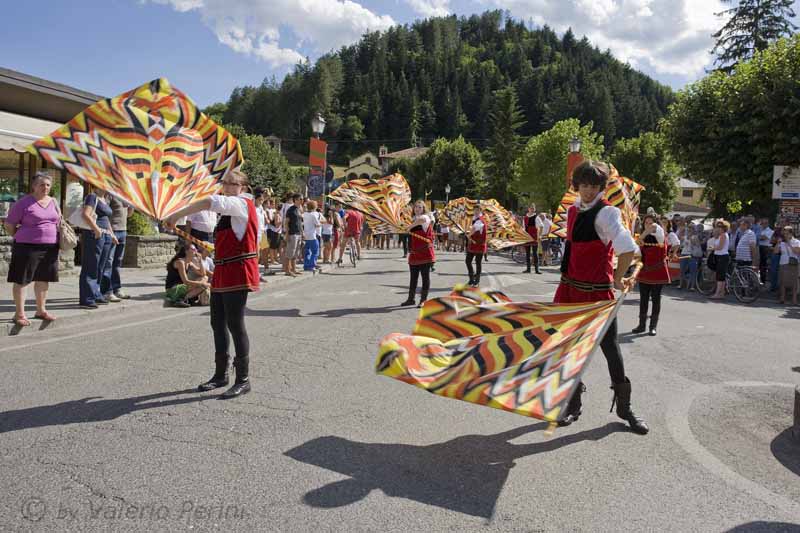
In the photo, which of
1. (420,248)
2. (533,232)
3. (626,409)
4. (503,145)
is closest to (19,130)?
(420,248)

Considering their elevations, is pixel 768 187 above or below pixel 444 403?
above

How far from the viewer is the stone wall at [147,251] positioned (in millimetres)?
15320

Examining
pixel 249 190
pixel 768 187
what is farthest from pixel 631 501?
pixel 768 187

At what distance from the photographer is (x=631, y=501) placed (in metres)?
3.49

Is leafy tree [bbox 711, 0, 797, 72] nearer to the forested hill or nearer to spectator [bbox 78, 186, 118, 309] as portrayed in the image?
spectator [bbox 78, 186, 118, 309]

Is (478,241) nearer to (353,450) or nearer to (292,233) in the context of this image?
(292,233)

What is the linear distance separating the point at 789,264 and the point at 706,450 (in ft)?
38.7

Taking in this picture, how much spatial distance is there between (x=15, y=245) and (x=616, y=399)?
22.7ft

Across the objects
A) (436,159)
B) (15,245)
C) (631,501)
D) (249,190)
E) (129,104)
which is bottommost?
(631,501)

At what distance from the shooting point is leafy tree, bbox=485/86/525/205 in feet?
255

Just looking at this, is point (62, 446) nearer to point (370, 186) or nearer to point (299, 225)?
point (370, 186)

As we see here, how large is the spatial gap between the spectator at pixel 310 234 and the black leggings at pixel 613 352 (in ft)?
42.6

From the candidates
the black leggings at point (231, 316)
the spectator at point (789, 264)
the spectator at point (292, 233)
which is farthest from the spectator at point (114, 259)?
the spectator at point (789, 264)

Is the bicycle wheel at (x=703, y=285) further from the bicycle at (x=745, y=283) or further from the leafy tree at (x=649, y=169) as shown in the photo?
the leafy tree at (x=649, y=169)
